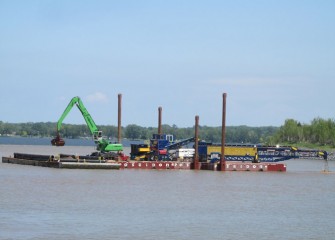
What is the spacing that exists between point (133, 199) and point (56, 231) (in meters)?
19.5

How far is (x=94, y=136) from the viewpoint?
359 feet

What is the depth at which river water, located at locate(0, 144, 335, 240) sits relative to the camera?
151 feet

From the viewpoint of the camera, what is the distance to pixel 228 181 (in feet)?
288

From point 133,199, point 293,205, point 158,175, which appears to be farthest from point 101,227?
point 158,175

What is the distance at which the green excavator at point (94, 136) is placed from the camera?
353 ft

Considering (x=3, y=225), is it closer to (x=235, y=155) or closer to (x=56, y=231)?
(x=56, y=231)

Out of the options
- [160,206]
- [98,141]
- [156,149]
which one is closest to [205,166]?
[156,149]

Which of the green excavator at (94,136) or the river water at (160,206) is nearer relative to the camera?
the river water at (160,206)

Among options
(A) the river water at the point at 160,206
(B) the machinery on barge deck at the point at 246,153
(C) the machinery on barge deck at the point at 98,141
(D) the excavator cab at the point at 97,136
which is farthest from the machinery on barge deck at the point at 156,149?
(A) the river water at the point at 160,206

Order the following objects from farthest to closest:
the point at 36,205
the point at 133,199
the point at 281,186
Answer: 1. the point at 281,186
2. the point at 133,199
3. the point at 36,205

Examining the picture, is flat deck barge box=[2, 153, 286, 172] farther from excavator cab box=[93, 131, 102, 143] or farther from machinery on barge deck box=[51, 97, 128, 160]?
excavator cab box=[93, 131, 102, 143]

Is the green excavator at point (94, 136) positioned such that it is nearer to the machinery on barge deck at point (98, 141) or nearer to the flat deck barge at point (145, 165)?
the machinery on barge deck at point (98, 141)

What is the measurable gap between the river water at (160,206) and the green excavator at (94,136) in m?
13.2

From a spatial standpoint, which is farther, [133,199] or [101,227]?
[133,199]
